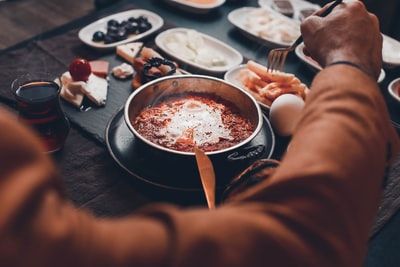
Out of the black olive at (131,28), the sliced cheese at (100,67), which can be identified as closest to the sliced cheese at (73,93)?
the sliced cheese at (100,67)

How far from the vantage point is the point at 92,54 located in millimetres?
1608

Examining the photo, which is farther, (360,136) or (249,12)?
(249,12)

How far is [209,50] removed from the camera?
66.2 inches

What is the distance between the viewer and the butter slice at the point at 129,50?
5.12 feet

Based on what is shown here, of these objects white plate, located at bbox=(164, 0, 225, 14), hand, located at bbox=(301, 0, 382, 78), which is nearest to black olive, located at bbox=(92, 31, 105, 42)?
white plate, located at bbox=(164, 0, 225, 14)

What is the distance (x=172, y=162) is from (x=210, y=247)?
570mm

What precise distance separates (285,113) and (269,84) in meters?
0.20

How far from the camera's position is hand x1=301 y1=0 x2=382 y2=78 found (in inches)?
30.6

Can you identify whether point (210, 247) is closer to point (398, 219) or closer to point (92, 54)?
point (398, 219)

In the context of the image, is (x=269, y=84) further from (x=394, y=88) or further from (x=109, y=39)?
(x=109, y=39)

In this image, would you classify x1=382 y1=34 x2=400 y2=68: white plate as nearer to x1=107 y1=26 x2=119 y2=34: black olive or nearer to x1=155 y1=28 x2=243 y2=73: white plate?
x1=155 y1=28 x2=243 y2=73: white plate

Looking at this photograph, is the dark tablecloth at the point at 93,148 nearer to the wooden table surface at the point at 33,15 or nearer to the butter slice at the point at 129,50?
the butter slice at the point at 129,50

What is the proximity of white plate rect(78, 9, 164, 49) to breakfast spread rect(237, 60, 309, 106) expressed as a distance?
485mm

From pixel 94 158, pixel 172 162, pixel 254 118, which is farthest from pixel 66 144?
pixel 254 118
